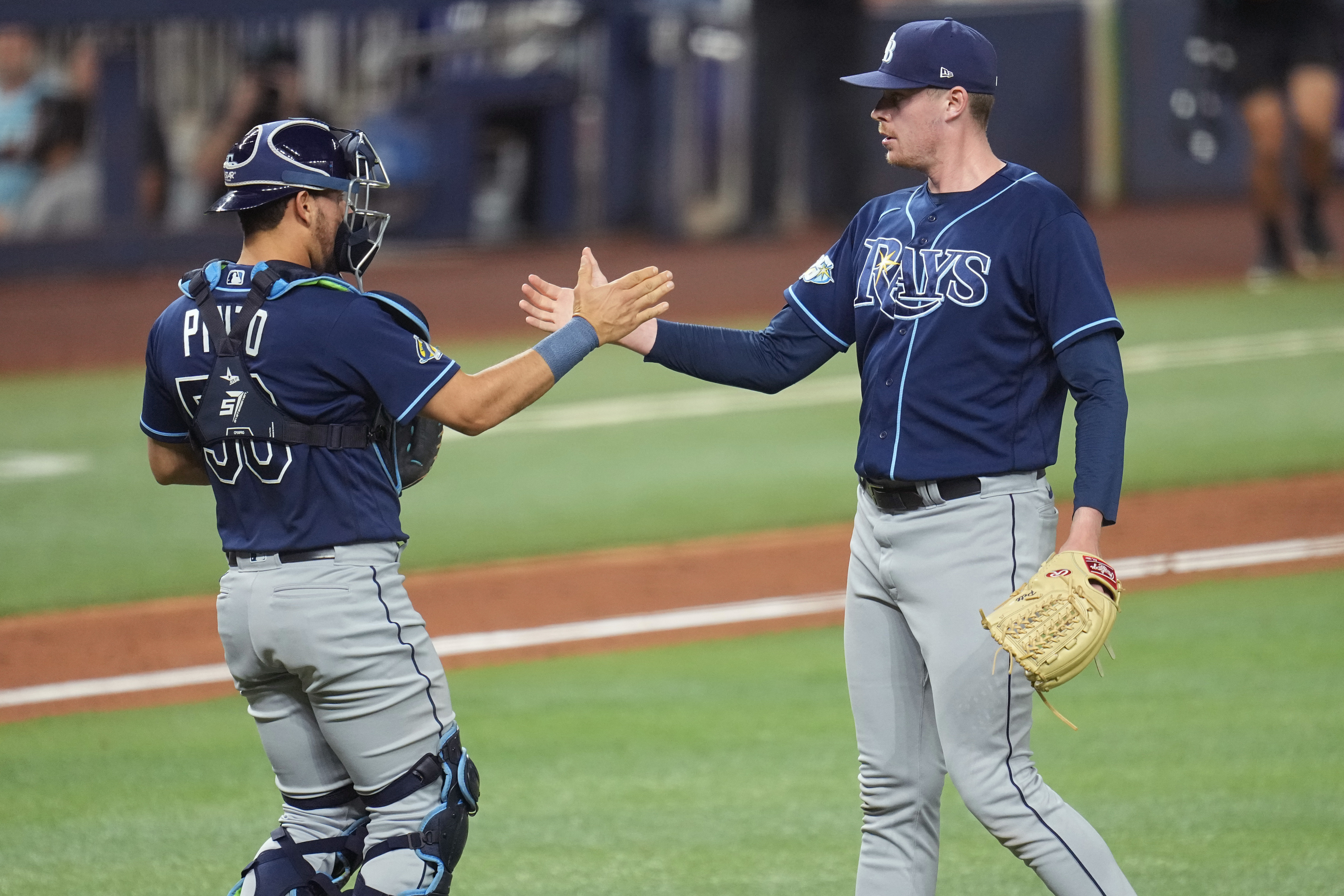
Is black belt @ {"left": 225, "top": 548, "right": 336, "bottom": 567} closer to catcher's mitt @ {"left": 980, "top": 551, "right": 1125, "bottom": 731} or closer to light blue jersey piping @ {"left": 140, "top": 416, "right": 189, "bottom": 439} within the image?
light blue jersey piping @ {"left": 140, "top": 416, "right": 189, "bottom": 439}

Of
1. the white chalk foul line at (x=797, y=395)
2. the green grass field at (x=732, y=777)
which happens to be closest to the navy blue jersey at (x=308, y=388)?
the green grass field at (x=732, y=777)

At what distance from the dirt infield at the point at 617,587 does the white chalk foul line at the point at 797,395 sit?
285 centimetres

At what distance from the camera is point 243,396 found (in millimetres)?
3281

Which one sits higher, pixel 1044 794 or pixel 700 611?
pixel 1044 794

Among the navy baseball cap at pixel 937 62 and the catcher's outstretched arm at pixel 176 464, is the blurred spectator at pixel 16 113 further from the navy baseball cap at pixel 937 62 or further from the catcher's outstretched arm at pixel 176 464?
the navy baseball cap at pixel 937 62

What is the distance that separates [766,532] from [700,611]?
1.29 meters

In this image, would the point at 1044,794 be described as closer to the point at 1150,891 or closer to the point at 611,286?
the point at 1150,891

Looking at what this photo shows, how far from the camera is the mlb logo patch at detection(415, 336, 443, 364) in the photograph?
3.31 m

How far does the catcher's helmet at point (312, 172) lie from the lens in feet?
11.0

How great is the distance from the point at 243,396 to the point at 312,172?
458mm

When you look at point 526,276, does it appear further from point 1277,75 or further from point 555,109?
point 1277,75

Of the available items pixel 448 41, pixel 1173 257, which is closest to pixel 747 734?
pixel 1173 257

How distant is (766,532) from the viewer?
8438mm

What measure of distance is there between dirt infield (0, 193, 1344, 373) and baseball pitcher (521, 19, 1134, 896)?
9481 millimetres
